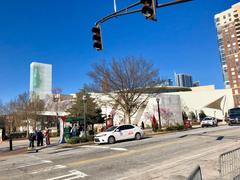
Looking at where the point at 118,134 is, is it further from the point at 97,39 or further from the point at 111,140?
the point at 97,39

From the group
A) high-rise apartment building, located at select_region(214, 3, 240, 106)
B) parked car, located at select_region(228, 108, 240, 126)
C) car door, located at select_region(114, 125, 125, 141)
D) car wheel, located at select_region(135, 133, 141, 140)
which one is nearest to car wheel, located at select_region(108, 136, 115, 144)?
car door, located at select_region(114, 125, 125, 141)

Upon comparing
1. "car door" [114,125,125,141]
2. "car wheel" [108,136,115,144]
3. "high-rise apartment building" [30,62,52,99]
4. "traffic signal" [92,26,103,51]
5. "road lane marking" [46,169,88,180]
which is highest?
"high-rise apartment building" [30,62,52,99]

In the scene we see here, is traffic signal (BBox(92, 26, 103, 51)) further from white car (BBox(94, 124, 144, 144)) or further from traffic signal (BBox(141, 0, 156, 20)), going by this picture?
white car (BBox(94, 124, 144, 144))

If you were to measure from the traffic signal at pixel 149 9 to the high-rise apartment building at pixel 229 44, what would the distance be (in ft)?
365

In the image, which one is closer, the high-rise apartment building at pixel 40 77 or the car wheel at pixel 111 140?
the car wheel at pixel 111 140

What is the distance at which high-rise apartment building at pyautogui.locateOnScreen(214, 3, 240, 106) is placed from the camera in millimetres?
110062

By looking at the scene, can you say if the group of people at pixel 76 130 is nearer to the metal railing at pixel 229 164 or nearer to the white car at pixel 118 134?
the white car at pixel 118 134

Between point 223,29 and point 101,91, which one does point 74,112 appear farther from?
point 223,29

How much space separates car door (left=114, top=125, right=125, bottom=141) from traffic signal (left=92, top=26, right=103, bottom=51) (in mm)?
10571

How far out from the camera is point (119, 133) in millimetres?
19078

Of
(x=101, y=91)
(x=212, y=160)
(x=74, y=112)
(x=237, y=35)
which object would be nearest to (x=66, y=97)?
(x=74, y=112)

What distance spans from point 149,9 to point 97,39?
9.82 feet

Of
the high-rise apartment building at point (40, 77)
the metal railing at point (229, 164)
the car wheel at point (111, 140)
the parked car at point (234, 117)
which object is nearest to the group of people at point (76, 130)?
the car wheel at point (111, 140)

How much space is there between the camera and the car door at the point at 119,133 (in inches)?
742
